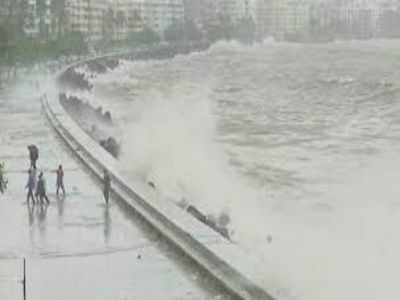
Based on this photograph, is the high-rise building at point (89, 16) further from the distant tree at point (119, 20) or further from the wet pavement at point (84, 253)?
the wet pavement at point (84, 253)

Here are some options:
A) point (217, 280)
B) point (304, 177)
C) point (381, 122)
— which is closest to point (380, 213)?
point (304, 177)

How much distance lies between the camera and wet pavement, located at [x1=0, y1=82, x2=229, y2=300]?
1246 centimetres

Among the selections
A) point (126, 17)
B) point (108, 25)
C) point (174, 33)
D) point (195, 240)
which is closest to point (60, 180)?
point (195, 240)

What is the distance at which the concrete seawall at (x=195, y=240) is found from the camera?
11.9 m

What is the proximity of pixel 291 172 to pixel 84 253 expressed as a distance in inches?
587

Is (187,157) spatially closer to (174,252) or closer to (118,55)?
(174,252)

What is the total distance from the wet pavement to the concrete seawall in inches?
6.8

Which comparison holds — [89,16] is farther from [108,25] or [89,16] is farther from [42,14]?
[42,14]

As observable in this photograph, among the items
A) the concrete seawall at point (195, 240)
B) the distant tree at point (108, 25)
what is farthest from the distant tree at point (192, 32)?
the concrete seawall at point (195, 240)

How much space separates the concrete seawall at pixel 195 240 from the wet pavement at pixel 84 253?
174mm

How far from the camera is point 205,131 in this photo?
41.0 metres

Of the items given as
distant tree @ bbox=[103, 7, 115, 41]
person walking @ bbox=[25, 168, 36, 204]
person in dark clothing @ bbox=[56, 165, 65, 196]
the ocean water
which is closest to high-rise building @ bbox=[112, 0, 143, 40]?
distant tree @ bbox=[103, 7, 115, 41]

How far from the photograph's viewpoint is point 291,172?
2866 centimetres

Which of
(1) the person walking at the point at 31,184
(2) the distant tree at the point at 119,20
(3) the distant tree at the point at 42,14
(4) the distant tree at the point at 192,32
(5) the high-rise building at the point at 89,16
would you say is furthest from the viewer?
(4) the distant tree at the point at 192,32
